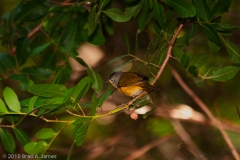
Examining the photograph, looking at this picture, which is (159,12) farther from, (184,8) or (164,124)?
(164,124)

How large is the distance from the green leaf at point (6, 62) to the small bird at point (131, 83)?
40 cm

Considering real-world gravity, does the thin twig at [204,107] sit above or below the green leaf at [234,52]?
below

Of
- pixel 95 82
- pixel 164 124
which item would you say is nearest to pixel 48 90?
pixel 95 82

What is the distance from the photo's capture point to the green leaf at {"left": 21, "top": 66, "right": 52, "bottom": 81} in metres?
1.34

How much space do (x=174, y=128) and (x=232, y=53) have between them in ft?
3.62

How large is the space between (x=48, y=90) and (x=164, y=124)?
4.76ft

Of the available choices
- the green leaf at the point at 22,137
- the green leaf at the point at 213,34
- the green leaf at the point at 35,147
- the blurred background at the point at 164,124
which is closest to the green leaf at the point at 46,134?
the green leaf at the point at 35,147

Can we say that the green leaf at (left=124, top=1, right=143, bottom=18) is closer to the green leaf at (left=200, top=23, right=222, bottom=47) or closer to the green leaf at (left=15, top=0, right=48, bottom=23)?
the green leaf at (left=200, top=23, right=222, bottom=47)

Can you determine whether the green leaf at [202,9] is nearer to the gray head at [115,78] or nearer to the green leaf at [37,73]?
the gray head at [115,78]

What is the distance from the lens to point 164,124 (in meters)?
2.25

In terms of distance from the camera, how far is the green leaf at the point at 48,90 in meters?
0.90

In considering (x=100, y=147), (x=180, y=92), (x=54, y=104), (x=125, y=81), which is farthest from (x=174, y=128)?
(x=54, y=104)

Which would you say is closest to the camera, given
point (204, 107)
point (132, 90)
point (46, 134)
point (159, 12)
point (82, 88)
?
point (82, 88)

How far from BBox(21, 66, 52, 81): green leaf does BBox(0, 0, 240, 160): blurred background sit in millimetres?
783
